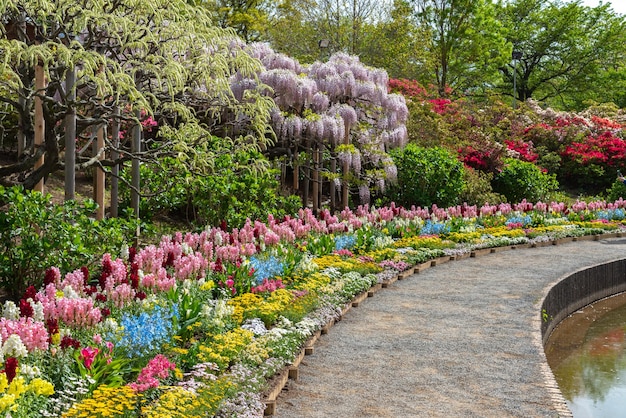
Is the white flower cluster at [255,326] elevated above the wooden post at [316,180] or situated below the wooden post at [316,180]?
below

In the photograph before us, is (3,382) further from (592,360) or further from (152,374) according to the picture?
(592,360)

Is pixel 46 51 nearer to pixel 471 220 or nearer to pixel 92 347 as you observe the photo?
pixel 92 347

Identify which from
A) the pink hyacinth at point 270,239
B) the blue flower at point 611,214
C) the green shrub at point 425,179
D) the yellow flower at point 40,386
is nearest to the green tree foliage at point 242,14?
the green shrub at point 425,179

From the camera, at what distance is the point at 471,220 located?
1377 centimetres

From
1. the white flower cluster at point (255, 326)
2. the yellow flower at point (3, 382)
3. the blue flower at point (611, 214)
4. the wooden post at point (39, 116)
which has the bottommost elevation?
the white flower cluster at point (255, 326)

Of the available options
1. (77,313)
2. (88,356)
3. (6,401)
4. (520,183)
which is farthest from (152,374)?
(520,183)

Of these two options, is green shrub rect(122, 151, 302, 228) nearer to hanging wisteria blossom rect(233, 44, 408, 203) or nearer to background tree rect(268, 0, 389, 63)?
hanging wisteria blossom rect(233, 44, 408, 203)

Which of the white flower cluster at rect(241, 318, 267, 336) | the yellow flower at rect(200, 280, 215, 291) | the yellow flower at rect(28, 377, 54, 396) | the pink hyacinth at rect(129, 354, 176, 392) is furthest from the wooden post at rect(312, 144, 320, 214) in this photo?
the yellow flower at rect(28, 377, 54, 396)

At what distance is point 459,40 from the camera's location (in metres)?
28.1

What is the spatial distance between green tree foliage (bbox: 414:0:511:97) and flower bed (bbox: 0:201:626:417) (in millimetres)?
17864

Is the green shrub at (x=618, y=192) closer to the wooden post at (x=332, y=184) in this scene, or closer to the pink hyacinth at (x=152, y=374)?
the wooden post at (x=332, y=184)

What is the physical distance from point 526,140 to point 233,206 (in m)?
17.2

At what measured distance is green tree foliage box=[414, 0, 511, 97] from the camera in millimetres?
27094

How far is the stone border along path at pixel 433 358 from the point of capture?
4.78 metres
